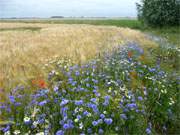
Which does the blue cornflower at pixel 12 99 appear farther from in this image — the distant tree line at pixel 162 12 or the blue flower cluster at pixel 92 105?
the distant tree line at pixel 162 12

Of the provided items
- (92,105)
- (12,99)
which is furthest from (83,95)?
(12,99)

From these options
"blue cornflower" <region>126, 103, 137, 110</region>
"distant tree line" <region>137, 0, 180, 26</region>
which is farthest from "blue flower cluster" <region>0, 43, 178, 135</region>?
"distant tree line" <region>137, 0, 180, 26</region>

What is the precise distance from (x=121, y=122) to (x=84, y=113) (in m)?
0.49

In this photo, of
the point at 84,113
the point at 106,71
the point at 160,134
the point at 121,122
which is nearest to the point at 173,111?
the point at 160,134

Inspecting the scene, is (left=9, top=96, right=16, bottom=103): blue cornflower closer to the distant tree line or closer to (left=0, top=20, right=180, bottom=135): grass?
(left=0, top=20, right=180, bottom=135): grass

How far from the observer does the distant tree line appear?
101 feet

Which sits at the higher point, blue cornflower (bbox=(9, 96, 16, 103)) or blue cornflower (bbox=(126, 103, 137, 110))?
blue cornflower (bbox=(9, 96, 16, 103))

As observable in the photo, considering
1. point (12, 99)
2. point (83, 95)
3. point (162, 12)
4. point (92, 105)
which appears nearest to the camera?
point (92, 105)

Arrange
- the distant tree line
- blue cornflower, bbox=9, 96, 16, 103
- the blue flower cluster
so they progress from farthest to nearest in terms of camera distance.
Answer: the distant tree line < blue cornflower, bbox=9, 96, 16, 103 < the blue flower cluster

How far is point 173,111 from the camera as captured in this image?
15.4ft

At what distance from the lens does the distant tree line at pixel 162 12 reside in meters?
30.9

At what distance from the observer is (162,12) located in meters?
31.1

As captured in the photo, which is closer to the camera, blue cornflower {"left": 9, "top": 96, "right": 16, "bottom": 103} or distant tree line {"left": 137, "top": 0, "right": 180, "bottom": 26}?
blue cornflower {"left": 9, "top": 96, "right": 16, "bottom": 103}

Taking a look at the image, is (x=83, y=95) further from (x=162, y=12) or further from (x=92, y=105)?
(x=162, y=12)
